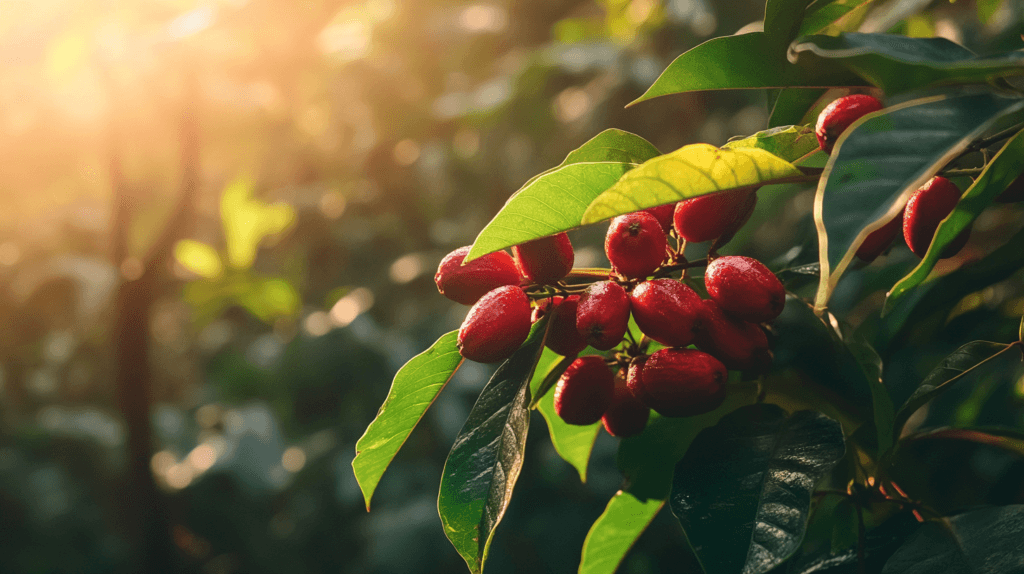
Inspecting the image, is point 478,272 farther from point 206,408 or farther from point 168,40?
point 206,408

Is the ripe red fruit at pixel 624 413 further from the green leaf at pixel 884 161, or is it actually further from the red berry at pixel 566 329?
the green leaf at pixel 884 161

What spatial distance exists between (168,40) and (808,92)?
1556mm

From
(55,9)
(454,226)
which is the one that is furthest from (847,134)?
(454,226)

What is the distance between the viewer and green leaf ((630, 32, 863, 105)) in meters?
0.45

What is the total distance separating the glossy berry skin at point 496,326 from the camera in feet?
1.56

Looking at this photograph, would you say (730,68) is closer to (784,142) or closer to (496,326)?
(784,142)

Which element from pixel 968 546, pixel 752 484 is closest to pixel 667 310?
pixel 752 484

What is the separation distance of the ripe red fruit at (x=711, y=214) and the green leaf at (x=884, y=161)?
0.52 feet

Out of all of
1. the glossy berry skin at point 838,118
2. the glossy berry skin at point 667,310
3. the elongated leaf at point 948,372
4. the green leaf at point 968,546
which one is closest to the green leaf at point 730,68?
the glossy berry skin at point 838,118

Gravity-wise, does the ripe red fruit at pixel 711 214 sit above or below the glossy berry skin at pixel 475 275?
above

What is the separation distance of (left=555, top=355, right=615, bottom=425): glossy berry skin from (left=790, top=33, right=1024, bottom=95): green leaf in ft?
0.87

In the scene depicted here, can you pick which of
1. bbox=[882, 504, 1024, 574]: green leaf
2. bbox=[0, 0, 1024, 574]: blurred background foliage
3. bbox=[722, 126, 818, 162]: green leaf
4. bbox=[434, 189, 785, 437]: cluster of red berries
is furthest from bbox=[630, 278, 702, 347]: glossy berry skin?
bbox=[0, 0, 1024, 574]: blurred background foliage

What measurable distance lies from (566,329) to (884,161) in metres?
0.26

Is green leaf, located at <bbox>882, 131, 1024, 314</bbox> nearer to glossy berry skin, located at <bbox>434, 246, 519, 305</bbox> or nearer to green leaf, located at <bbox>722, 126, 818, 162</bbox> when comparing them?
green leaf, located at <bbox>722, 126, 818, 162</bbox>
